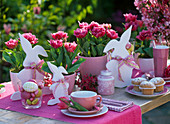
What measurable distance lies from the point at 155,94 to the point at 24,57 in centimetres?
84

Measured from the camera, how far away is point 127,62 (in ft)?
6.73

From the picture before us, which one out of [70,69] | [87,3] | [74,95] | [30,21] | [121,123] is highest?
[87,3]

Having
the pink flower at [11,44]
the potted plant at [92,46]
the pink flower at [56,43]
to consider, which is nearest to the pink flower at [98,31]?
the potted plant at [92,46]

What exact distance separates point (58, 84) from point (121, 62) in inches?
20.0

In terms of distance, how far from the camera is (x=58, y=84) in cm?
175

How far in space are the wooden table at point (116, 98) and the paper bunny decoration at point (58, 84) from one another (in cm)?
21

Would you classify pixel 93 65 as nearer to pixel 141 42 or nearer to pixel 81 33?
pixel 81 33

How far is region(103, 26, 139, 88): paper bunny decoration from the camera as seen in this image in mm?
2043

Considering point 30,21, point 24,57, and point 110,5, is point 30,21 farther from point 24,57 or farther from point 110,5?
point 110,5

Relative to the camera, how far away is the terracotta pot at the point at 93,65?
6.66 feet

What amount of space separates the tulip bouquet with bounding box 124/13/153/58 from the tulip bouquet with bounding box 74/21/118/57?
1.03 ft

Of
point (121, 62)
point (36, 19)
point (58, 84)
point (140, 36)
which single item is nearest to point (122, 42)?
point (121, 62)

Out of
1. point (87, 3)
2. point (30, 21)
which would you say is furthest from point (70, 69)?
point (87, 3)

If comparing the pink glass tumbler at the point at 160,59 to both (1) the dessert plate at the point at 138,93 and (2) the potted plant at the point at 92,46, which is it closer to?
(1) the dessert plate at the point at 138,93
